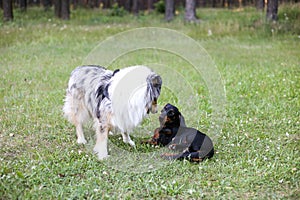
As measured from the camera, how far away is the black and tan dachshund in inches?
169

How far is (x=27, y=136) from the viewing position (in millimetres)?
5090

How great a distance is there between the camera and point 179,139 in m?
4.53

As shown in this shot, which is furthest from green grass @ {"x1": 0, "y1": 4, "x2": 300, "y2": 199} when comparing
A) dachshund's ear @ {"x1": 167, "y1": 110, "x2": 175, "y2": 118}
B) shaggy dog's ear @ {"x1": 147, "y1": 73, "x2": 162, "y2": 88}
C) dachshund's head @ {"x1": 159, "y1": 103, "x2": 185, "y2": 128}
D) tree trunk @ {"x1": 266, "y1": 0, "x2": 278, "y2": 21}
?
tree trunk @ {"x1": 266, "y1": 0, "x2": 278, "y2": 21}

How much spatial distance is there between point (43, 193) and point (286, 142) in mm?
2930

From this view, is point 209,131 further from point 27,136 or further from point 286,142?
point 27,136

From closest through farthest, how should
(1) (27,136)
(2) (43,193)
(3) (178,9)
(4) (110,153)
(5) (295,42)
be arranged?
(2) (43,193) → (4) (110,153) → (1) (27,136) → (5) (295,42) → (3) (178,9)

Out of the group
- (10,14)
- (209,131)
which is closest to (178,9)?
(10,14)

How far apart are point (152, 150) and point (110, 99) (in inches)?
33.3

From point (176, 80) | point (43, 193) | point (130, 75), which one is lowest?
point (43, 193)

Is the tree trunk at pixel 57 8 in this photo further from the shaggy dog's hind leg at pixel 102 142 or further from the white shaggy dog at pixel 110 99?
the shaggy dog's hind leg at pixel 102 142

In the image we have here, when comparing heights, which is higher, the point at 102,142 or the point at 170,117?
the point at 170,117

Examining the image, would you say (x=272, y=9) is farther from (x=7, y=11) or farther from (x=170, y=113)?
(x=170, y=113)

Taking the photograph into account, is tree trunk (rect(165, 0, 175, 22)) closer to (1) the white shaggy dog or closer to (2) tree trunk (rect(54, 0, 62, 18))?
(2) tree trunk (rect(54, 0, 62, 18))

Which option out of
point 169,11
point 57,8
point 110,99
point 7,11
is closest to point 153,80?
point 110,99
